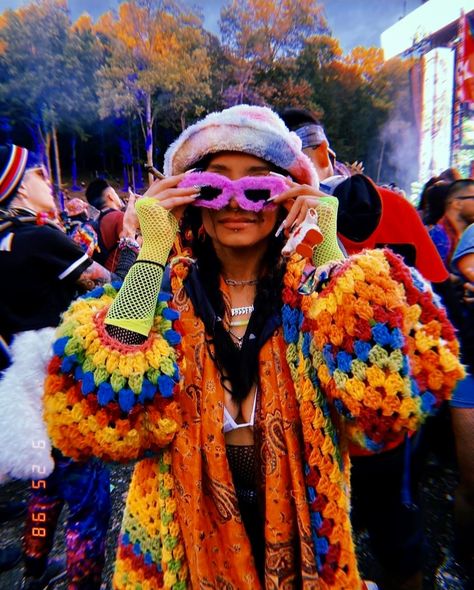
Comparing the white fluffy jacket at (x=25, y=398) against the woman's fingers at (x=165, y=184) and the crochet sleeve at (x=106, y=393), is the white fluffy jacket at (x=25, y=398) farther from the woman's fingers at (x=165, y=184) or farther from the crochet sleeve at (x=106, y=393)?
the woman's fingers at (x=165, y=184)

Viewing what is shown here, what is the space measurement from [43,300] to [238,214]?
1450mm

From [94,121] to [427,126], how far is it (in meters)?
17.9

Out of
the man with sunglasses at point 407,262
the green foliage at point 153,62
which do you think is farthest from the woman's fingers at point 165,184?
the green foliage at point 153,62

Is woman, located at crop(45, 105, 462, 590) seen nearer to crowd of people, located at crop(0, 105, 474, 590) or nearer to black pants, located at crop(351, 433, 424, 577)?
crowd of people, located at crop(0, 105, 474, 590)

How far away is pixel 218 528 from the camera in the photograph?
3.60 feet

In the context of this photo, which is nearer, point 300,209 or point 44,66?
point 300,209

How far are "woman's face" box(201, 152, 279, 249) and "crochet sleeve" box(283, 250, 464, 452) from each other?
306 mm

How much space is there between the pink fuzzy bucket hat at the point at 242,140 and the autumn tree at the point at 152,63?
22505mm

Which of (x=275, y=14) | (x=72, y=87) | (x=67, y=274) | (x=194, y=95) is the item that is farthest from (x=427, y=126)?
(x=67, y=274)

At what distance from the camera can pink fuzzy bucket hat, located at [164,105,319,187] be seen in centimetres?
112

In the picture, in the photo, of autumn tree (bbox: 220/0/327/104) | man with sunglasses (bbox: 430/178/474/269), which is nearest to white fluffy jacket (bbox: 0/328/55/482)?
man with sunglasses (bbox: 430/178/474/269)

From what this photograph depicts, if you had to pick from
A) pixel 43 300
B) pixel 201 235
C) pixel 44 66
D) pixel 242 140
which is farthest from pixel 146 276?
pixel 44 66

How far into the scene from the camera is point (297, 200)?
1116 millimetres

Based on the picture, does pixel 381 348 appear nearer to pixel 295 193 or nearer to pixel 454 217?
pixel 295 193
